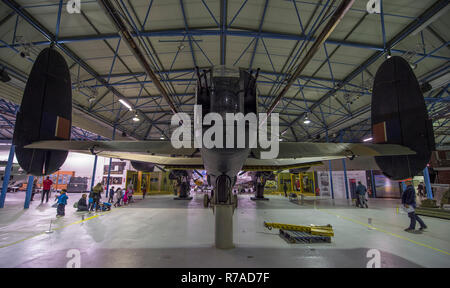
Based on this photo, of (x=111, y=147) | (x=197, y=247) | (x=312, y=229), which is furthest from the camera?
(x=312, y=229)

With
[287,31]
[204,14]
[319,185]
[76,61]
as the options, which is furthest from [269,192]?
[76,61]

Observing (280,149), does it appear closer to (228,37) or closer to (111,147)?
(111,147)

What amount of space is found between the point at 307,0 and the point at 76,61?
589 inches

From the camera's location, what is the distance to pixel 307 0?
9289 mm

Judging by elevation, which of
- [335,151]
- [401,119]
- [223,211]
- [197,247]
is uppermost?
[401,119]

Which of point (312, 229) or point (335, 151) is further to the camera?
point (312, 229)

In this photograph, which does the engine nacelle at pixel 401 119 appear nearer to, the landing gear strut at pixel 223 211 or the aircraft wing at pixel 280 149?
the aircraft wing at pixel 280 149

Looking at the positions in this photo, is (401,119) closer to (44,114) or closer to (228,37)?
(44,114)

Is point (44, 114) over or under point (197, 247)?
over

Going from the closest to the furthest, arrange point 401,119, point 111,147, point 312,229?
point 111,147, point 401,119, point 312,229

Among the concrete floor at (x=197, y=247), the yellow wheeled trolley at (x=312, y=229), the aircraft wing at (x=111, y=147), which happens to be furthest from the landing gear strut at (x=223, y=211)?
the yellow wheeled trolley at (x=312, y=229)

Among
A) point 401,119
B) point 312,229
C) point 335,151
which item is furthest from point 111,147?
point 401,119

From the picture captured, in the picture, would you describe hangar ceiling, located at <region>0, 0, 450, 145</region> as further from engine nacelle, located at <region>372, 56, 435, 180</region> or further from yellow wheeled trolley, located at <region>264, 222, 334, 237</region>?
yellow wheeled trolley, located at <region>264, 222, 334, 237</region>
